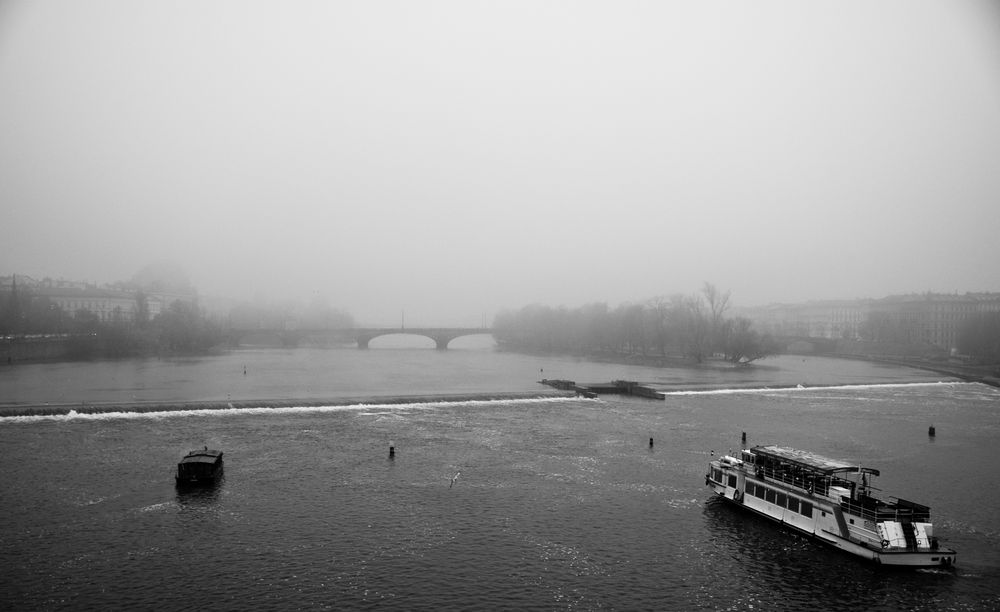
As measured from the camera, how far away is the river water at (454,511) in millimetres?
22016

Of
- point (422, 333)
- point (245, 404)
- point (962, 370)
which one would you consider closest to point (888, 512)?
point (245, 404)

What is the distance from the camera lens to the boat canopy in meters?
28.4

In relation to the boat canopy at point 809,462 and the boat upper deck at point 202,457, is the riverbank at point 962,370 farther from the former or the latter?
the boat upper deck at point 202,457

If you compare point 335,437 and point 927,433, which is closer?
point 335,437

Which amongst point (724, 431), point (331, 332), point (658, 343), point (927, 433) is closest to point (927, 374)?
point (658, 343)

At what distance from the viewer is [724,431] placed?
50375 mm

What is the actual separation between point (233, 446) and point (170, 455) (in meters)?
4.04

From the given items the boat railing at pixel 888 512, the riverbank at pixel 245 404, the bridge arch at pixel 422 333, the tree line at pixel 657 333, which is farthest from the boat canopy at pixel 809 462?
the bridge arch at pixel 422 333

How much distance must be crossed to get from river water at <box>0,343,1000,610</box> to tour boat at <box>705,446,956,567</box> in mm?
674

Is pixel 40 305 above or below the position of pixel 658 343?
above

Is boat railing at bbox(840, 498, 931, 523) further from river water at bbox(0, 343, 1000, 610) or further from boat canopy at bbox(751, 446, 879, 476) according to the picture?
river water at bbox(0, 343, 1000, 610)

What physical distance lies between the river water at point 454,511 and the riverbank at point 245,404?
1.53 m

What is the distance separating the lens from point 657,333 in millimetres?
131125

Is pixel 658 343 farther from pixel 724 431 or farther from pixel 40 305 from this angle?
pixel 40 305
